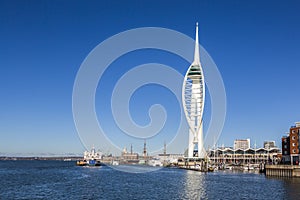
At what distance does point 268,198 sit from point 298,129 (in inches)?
2134

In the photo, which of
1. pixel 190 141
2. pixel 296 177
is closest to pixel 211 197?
pixel 296 177

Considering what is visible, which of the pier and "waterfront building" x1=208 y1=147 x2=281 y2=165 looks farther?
"waterfront building" x1=208 y1=147 x2=281 y2=165

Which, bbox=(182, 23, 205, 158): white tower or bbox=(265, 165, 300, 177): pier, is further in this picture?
bbox=(182, 23, 205, 158): white tower

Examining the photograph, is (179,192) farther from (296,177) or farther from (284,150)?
(284,150)

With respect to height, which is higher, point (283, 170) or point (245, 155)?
point (245, 155)

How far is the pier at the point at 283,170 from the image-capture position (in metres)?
82.8

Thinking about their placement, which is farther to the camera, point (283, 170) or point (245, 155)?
point (245, 155)

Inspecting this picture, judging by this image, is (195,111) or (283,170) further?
(195,111)

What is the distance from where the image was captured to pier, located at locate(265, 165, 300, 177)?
82812mm

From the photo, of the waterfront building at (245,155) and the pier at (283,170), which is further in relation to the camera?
the waterfront building at (245,155)

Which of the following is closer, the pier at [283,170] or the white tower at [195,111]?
the pier at [283,170]

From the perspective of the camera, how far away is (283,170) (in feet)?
285

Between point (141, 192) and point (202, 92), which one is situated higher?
point (202, 92)

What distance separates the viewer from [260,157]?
177 m
